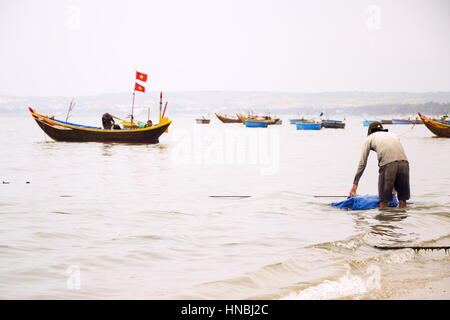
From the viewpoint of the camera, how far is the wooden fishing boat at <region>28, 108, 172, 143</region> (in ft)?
110

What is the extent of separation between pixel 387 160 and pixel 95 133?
87.8ft

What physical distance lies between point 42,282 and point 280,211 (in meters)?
5.89

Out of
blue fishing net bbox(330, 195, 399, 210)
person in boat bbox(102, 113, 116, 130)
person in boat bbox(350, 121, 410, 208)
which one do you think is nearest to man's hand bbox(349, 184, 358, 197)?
person in boat bbox(350, 121, 410, 208)

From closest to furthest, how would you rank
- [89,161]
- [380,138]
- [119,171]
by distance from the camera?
[380,138]
[119,171]
[89,161]

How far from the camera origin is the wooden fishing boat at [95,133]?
1323 inches

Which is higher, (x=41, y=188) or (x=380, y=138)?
(x=380, y=138)

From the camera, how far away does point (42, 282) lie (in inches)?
235

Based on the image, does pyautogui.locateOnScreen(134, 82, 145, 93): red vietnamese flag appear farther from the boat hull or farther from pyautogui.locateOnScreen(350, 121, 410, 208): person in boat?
the boat hull

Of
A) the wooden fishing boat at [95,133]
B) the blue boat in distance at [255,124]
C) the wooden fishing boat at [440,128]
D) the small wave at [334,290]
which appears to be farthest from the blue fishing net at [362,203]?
the blue boat in distance at [255,124]

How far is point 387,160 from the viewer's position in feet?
28.6

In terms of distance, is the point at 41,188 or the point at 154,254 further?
the point at 41,188

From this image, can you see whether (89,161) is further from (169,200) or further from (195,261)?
(195,261)

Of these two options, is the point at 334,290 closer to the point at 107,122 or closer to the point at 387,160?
the point at 387,160

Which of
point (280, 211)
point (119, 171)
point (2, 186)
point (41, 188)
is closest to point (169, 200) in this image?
point (280, 211)
